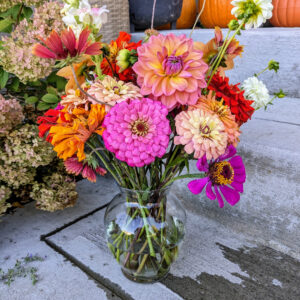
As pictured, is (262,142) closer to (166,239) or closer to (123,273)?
(166,239)

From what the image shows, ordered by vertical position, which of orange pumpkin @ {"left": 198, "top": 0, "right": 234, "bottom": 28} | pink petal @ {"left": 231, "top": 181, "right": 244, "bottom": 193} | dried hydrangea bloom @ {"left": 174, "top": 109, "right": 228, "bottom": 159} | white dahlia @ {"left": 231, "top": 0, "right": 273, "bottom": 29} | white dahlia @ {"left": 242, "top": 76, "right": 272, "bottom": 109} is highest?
orange pumpkin @ {"left": 198, "top": 0, "right": 234, "bottom": 28}

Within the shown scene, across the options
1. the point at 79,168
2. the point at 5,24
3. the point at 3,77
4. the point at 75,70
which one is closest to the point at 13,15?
the point at 5,24

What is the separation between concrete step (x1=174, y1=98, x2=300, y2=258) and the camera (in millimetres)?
771

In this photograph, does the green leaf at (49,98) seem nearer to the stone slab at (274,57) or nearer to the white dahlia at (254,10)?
the white dahlia at (254,10)

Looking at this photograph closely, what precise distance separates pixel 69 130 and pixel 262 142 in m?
0.57

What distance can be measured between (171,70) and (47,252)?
66 centimetres

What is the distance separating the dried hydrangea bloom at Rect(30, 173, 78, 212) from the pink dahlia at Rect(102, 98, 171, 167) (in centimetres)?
57

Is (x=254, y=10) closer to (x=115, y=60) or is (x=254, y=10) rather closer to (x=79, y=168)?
(x=115, y=60)

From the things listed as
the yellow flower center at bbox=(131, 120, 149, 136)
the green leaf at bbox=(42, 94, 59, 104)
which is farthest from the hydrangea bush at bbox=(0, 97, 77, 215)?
the yellow flower center at bbox=(131, 120, 149, 136)

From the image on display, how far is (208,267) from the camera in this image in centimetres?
76

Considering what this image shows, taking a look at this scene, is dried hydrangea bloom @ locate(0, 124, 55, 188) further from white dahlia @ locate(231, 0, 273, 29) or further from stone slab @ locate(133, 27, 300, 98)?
stone slab @ locate(133, 27, 300, 98)

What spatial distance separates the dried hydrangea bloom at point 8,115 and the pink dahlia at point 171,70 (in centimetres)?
48

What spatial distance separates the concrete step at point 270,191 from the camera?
771 millimetres

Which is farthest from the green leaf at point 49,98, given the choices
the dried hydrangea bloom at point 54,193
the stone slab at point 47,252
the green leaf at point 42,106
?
the stone slab at point 47,252
